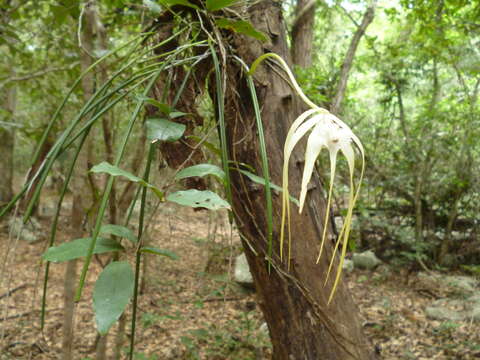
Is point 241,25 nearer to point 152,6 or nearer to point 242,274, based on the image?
point 152,6

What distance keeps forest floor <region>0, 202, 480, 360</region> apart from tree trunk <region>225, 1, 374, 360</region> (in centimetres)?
81

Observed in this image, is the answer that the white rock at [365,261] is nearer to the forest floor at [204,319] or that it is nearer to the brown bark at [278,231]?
the forest floor at [204,319]

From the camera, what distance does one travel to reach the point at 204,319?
2490 millimetres

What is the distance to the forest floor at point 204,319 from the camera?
6.53 ft

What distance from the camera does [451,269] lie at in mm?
3344

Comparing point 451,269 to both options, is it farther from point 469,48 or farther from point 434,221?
point 469,48

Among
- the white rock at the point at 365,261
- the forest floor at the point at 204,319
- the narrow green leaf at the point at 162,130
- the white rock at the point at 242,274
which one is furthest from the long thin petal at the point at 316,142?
the white rock at the point at 365,261

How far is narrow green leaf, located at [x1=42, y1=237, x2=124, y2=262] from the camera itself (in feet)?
1.13

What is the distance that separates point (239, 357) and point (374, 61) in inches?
138

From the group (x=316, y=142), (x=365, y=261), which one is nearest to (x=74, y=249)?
(x=316, y=142)

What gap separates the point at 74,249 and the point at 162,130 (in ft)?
0.60

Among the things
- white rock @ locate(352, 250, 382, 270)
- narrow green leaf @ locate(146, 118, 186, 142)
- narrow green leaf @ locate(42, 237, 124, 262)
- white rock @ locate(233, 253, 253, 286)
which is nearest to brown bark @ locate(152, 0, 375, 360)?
narrow green leaf @ locate(146, 118, 186, 142)

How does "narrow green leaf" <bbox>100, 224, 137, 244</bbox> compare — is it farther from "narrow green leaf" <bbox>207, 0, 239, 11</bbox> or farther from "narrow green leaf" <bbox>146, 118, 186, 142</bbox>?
"narrow green leaf" <bbox>207, 0, 239, 11</bbox>

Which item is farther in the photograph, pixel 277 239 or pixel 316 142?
pixel 277 239
